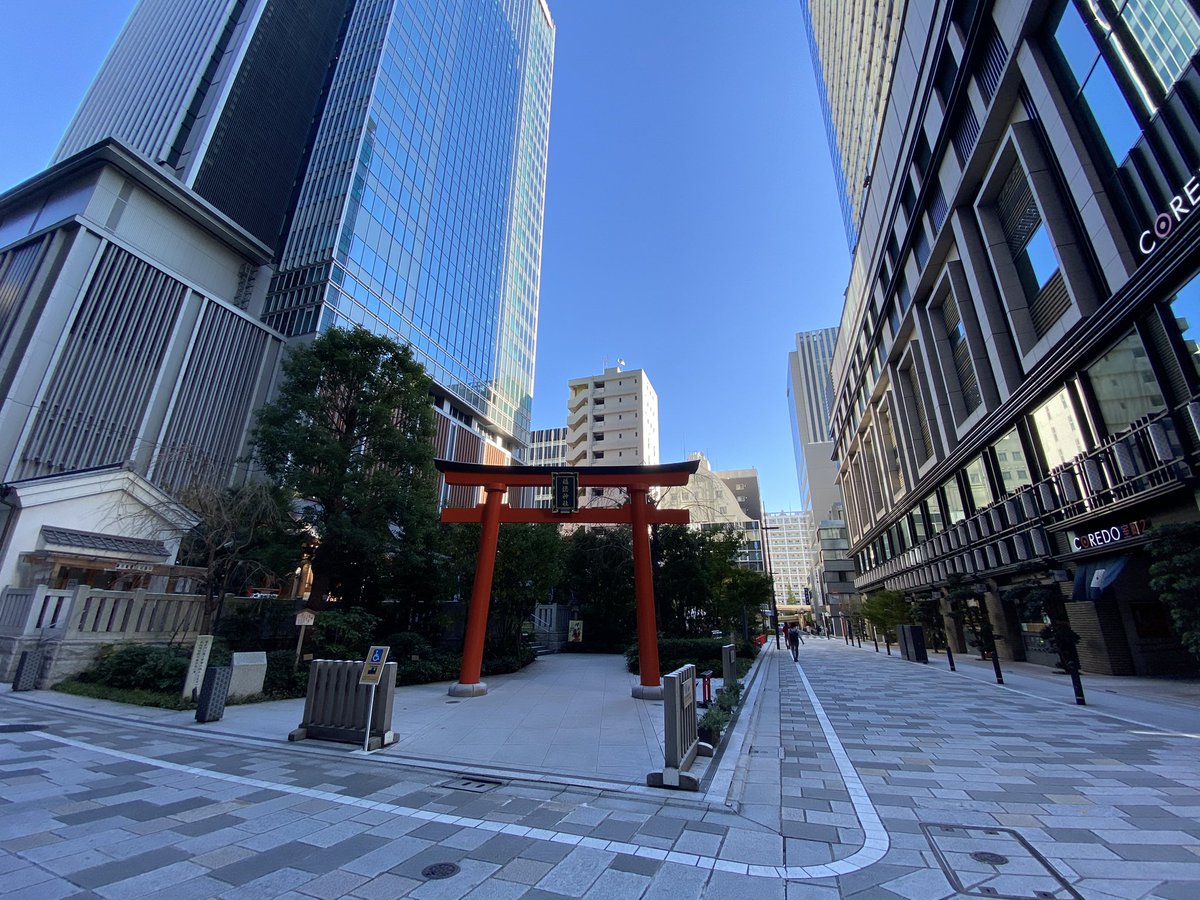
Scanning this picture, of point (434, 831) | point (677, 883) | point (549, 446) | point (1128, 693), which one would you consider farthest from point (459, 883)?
point (549, 446)

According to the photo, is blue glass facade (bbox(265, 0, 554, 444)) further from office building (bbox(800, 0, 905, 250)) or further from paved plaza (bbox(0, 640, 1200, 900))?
office building (bbox(800, 0, 905, 250))

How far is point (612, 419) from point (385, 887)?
78.3 metres

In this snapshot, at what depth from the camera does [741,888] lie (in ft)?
12.4

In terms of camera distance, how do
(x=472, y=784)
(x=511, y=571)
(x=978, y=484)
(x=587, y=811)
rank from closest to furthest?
(x=587, y=811), (x=472, y=784), (x=511, y=571), (x=978, y=484)

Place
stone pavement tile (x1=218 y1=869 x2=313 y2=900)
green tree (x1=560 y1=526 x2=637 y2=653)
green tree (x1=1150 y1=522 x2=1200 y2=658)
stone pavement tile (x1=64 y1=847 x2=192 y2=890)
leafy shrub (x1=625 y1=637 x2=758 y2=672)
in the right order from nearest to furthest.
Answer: stone pavement tile (x1=218 y1=869 x2=313 y2=900)
stone pavement tile (x1=64 y1=847 x2=192 y2=890)
green tree (x1=1150 y1=522 x2=1200 y2=658)
leafy shrub (x1=625 y1=637 x2=758 y2=672)
green tree (x1=560 y1=526 x2=637 y2=653)

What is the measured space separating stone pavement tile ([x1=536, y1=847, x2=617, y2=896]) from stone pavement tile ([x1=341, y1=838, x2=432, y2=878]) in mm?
1262

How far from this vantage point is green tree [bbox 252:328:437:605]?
16.6 meters

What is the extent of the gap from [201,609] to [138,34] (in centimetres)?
6810

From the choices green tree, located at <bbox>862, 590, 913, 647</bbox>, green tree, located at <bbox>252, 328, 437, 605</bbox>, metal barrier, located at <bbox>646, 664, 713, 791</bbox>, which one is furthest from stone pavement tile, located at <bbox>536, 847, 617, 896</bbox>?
green tree, located at <bbox>862, 590, 913, 647</bbox>

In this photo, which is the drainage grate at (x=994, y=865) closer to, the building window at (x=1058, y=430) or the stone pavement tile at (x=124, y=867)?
the stone pavement tile at (x=124, y=867)

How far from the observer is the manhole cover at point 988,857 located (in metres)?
4.14

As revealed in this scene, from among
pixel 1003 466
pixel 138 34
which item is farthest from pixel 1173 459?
pixel 138 34

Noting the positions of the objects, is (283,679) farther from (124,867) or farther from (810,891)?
(810,891)

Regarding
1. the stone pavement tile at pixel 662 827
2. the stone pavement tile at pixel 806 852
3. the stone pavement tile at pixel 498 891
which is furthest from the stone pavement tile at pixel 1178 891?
the stone pavement tile at pixel 498 891
